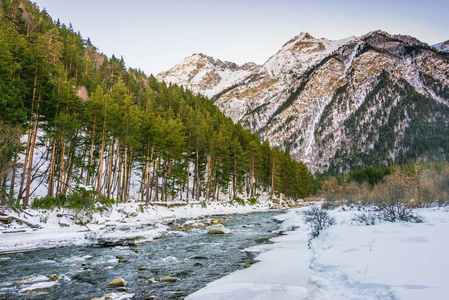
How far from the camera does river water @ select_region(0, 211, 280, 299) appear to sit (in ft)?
21.8

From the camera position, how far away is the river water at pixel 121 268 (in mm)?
6656

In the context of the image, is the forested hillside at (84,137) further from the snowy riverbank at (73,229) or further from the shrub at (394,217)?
the shrub at (394,217)

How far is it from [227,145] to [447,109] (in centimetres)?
21236

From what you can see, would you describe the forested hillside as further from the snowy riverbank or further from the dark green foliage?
the dark green foliage

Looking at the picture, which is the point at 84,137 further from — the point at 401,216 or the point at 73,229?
the point at 401,216

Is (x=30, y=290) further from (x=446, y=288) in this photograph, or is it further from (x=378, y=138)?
(x=378, y=138)

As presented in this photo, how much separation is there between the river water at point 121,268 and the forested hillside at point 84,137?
706 cm

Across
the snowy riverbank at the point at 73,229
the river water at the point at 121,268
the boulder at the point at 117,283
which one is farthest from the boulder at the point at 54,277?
the snowy riverbank at the point at 73,229

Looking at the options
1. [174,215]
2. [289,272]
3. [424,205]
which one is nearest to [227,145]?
[174,215]

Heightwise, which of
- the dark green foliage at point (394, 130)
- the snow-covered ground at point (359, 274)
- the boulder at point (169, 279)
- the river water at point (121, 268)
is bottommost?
the river water at point (121, 268)

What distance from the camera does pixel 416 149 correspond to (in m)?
153

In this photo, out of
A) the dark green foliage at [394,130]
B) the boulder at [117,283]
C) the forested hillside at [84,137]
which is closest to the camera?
the boulder at [117,283]

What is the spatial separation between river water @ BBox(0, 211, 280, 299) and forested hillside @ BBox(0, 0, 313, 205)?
7.06 meters

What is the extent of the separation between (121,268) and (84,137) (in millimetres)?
20610
